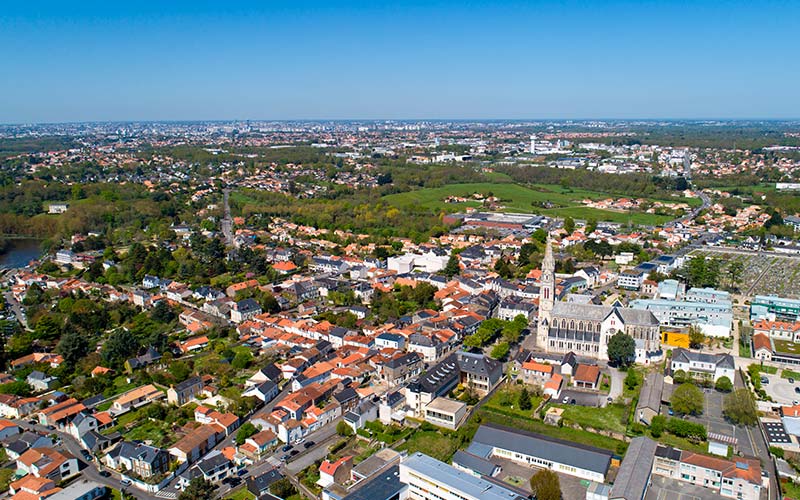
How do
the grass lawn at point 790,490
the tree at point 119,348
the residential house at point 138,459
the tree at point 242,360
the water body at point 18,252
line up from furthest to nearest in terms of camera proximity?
the water body at point 18,252, the tree at point 119,348, the tree at point 242,360, the residential house at point 138,459, the grass lawn at point 790,490

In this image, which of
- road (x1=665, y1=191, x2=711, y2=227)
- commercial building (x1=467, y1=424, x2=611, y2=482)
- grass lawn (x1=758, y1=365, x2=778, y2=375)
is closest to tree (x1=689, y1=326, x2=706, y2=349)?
grass lawn (x1=758, y1=365, x2=778, y2=375)

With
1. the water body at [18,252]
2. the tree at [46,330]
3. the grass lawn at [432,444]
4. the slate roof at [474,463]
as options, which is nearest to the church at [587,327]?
the grass lawn at [432,444]

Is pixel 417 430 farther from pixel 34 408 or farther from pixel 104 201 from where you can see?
pixel 104 201

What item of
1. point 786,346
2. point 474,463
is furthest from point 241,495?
point 786,346

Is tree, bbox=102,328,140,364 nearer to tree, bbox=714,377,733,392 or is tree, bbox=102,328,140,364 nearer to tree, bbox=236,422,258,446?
tree, bbox=236,422,258,446

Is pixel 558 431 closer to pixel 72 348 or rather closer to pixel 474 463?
pixel 474 463

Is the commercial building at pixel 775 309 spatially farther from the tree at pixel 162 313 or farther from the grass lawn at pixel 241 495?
the tree at pixel 162 313
